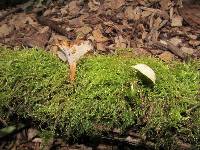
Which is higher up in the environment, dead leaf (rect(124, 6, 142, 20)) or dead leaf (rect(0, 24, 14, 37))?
dead leaf (rect(124, 6, 142, 20))

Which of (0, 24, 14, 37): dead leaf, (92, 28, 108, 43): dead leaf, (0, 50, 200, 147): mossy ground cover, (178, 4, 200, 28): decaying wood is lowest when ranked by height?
(0, 50, 200, 147): mossy ground cover

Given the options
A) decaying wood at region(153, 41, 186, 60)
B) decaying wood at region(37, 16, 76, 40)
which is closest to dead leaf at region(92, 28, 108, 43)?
decaying wood at region(37, 16, 76, 40)

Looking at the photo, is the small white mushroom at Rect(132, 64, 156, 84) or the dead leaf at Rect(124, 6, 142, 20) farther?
the dead leaf at Rect(124, 6, 142, 20)

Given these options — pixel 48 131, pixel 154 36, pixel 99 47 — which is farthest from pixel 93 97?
pixel 154 36

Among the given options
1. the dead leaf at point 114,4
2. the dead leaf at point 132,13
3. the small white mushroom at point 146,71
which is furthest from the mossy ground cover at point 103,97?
the dead leaf at point 114,4

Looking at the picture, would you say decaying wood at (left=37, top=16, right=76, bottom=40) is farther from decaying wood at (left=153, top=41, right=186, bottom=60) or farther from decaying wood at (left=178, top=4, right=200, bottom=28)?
decaying wood at (left=178, top=4, right=200, bottom=28)

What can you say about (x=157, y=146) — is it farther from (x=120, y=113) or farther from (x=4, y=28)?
(x=4, y=28)

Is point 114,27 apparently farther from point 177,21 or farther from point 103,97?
point 103,97

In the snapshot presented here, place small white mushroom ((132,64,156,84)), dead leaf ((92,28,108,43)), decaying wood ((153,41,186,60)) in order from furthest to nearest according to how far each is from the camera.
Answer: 1. dead leaf ((92,28,108,43))
2. decaying wood ((153,41,186,60))
3. small white mushroom ((132,64,156,84))
